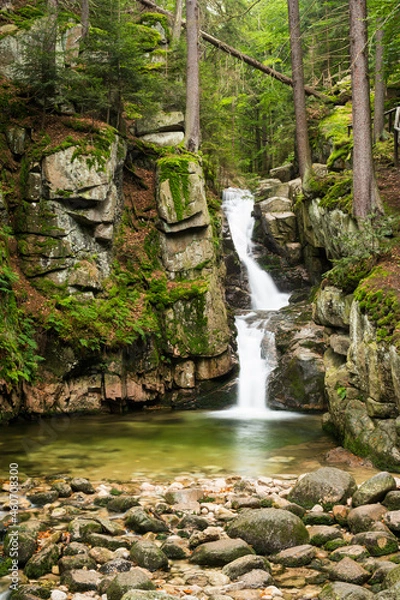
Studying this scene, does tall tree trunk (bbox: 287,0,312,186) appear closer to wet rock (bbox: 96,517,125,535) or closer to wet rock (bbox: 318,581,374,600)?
wet rock (bbox: 96,517,125,535)

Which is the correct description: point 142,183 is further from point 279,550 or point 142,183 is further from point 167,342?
point 279,550

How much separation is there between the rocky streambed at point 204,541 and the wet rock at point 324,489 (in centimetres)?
1

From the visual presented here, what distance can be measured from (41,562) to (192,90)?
14270 millimetres

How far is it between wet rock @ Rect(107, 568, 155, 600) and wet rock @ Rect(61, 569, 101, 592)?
25 cm

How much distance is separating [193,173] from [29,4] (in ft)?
25.7

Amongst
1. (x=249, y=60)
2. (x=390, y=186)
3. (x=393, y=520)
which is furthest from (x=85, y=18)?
(x=393, y=520)

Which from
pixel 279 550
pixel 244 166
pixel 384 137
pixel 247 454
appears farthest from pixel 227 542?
pixel 244 166

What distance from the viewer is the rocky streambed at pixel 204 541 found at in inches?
173

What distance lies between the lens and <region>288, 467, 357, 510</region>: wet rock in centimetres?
635

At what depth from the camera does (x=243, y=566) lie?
4.71m

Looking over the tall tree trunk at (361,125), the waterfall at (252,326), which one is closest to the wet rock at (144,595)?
the tall tree trunk at (361,125)

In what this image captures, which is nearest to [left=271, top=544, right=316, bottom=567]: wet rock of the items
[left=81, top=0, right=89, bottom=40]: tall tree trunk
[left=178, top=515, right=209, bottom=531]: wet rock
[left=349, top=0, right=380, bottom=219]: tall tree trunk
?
[left=178, top=515, right=209, bottom=531]: wet rock

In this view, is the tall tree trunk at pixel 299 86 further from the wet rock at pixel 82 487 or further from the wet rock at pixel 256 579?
the wet rock at pixel 256 579

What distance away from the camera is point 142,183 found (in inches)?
613
